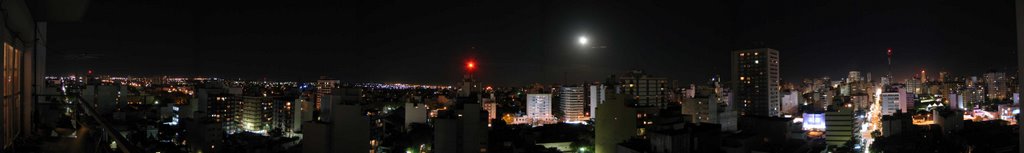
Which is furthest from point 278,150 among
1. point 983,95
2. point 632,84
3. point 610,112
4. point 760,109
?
point 983,95

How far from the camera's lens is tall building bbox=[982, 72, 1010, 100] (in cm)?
1738

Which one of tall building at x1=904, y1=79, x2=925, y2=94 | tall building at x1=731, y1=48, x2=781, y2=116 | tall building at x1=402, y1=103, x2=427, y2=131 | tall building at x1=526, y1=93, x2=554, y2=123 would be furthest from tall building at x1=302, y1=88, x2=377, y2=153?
tall building at x1=904, y1=79, x2=925, y2=94

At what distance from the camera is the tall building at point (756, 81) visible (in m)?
15.4

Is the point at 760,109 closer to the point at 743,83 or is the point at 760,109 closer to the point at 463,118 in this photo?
the point at 743,83

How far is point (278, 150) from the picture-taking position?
9.13 m

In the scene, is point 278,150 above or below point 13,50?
below

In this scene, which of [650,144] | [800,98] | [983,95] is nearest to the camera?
[650,144]

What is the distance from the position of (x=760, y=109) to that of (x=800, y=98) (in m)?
4.63

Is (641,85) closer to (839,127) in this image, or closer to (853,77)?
(839,127)

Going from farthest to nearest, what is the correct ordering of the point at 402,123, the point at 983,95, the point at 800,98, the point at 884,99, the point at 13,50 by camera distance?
the point at 800,98
the point at 983,95
the point at 884,99
the point at 402,123
the point at 13,50

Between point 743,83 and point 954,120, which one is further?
point 743,83

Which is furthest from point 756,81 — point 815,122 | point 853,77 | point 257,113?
point 257,113

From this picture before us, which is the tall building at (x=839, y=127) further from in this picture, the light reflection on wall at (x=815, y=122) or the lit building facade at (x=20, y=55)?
the lit building facade at (x=20, y=55)

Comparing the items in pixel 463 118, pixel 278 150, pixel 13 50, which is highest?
pixel 13 50
